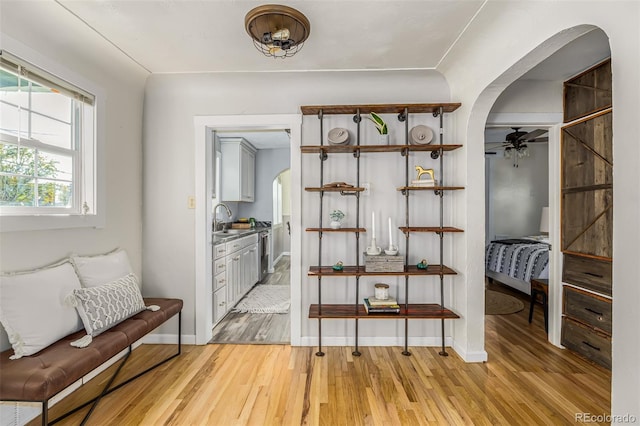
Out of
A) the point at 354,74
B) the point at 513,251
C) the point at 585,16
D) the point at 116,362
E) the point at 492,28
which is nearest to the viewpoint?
the point at 585,16

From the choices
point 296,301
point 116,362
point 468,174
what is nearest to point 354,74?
point 468,174

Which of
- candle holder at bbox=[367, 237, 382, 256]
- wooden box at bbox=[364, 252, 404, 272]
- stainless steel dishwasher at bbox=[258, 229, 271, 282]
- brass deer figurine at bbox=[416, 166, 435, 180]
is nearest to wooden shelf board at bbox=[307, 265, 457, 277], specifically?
wooden box at bbox=[364, 252, 404, 272]

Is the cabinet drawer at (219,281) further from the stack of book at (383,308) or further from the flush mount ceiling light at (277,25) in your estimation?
the flush mount ceiling light at (277,25)

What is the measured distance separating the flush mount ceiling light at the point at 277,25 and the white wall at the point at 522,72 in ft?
3.68

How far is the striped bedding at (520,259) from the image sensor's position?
379 centimetres

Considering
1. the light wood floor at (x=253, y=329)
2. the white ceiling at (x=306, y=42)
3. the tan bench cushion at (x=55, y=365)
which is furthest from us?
the light wood floor at (x=253, y=329)

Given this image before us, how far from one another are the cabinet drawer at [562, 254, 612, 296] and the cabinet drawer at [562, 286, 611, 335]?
2.8 inches

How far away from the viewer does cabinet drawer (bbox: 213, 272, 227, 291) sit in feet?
10.4

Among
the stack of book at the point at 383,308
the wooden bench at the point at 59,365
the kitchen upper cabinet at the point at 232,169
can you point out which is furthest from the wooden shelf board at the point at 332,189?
the kitchen upper cabinet at the point at 232,169

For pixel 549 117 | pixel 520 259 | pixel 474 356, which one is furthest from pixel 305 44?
pixel 520 259

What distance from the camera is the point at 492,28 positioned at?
1.99 m

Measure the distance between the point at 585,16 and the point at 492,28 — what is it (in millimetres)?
721

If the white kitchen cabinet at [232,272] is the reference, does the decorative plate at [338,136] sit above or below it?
above

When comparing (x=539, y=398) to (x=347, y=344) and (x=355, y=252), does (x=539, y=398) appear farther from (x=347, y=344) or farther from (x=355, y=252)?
(x=355, y=252)
